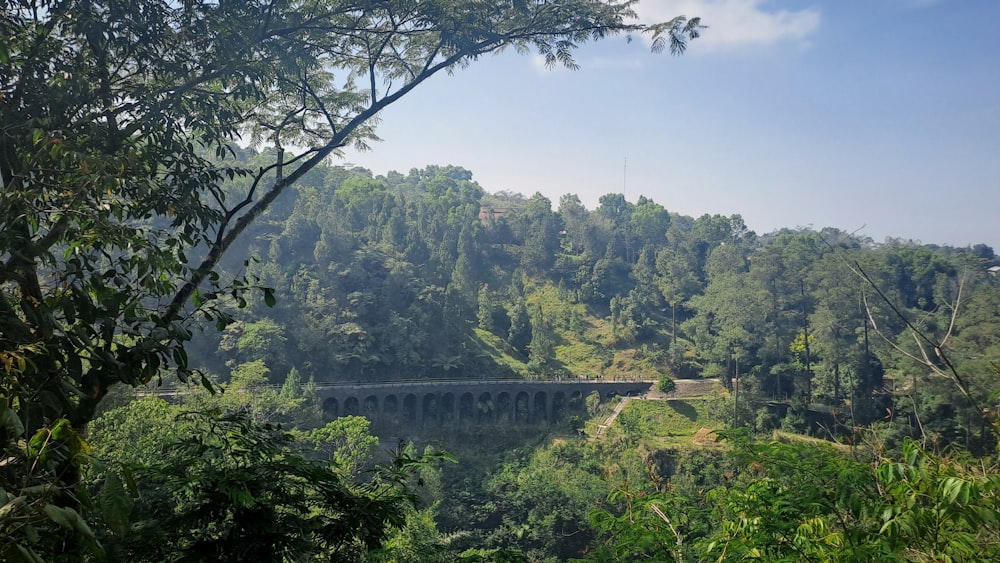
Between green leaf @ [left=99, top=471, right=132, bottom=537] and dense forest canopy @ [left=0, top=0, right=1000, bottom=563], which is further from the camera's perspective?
dense forest canopy @ [left=0, top=0, right=1000, bottom=563]

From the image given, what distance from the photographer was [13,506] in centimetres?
122

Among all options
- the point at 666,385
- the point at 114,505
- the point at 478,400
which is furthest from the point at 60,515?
the point at 666,385

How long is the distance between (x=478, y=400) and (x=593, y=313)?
58.0ft

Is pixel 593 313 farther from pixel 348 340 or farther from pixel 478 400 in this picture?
pixel 348 340

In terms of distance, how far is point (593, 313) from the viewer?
46.8m

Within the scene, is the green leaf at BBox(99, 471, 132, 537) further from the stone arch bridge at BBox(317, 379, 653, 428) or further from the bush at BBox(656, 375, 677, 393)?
the bush at BBox(656, 375, 677, 393)

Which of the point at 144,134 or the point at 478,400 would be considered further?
the point at 478,400

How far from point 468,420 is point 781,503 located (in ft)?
96.6

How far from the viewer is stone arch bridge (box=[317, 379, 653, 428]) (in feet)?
99.3

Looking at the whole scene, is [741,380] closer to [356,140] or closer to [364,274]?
[364,274]

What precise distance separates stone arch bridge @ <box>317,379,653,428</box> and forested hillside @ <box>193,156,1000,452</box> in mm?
2335

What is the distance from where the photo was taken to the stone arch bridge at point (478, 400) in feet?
99.3

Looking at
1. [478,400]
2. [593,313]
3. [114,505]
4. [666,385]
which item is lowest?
[478,400]

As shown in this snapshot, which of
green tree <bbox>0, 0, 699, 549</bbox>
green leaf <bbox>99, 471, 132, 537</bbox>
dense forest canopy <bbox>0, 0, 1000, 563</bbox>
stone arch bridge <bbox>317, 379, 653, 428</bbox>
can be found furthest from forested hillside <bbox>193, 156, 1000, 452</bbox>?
green leaf <bbox>99, 471, 132, 537</bbox>
